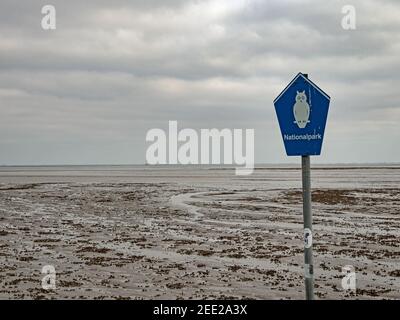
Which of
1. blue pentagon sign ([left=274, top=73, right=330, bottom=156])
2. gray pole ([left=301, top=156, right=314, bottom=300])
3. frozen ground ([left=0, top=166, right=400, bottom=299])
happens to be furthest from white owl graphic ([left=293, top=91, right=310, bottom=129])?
frozen ground ([left=0, top=166, right=400, bottom=299])

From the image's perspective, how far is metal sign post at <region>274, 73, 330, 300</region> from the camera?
5926 mm

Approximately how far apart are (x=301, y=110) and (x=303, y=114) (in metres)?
0.06

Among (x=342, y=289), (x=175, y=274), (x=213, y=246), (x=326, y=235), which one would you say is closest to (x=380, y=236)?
(x=326, y=235)

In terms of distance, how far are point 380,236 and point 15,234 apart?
785 inches

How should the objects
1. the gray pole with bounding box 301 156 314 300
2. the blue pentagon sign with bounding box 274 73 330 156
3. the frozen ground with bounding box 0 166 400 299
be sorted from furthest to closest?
the frozen ground with bounding box 0 166 400 299
the gray pole with bounding box 301 156 314 300
the blue pentagon sign with bounding box 274 73 330 156

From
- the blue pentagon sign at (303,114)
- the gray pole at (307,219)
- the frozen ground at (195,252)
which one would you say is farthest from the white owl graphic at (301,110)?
the frozen ground at (195,252)

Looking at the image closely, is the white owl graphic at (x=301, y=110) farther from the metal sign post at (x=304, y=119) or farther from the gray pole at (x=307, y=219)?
the gray pole at (x=307, y=219)

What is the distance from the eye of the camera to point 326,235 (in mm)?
23906

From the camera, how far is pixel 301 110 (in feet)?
19.6

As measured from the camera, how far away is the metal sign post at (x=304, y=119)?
593cm

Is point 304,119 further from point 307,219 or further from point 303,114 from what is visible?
point 307,219

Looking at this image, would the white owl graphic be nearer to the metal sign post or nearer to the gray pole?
the metal sign post

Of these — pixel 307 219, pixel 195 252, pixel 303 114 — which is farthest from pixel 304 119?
pixel 195 252
